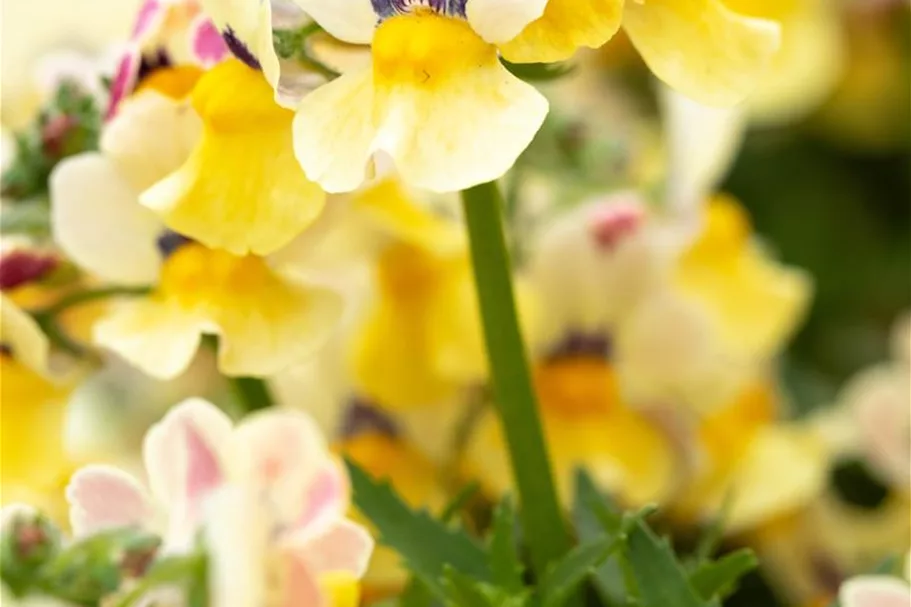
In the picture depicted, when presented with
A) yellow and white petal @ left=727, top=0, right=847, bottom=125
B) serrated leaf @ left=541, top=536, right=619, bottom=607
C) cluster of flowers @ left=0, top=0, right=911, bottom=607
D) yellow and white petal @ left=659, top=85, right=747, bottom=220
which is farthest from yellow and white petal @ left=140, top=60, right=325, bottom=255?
yellow and white petal @ left=727, top=0, right=847, bottom=125

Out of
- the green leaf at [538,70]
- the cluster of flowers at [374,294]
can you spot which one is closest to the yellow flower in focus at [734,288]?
the cluster of flowers at [374,294]

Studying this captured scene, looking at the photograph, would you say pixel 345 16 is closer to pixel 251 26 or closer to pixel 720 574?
pixel 251 26

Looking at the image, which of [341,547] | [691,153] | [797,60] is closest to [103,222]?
[341,547]

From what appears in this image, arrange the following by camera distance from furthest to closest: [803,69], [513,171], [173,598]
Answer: [803,69], [513,171], [173,598]

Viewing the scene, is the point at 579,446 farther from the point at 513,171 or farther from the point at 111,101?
the point at 111,101

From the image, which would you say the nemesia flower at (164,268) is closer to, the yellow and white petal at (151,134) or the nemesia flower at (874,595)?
the yellow and white petal at (151,134)

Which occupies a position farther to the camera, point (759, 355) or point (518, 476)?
point (759, 355)

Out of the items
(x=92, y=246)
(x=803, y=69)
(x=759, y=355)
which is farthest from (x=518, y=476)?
(x=803, y=69)
